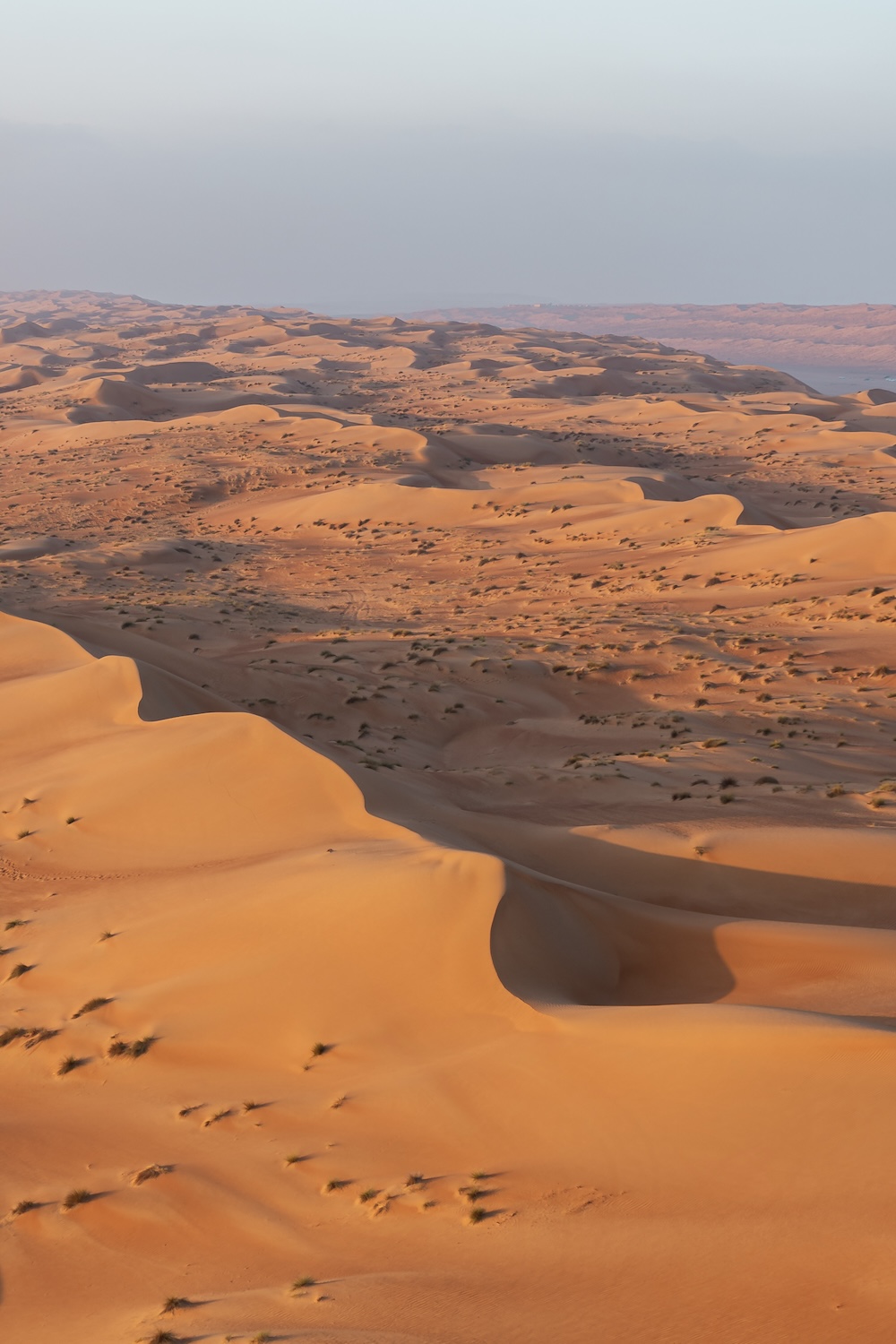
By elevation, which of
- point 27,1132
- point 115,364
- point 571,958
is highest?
point 115,364

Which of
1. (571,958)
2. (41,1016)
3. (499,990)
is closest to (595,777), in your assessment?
(571,958)

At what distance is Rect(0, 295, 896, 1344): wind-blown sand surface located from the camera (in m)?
4.89

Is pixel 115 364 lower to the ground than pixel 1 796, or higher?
higher

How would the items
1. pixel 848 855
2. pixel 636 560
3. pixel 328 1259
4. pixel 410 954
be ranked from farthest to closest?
pixel 636 560
pixel 848 855
pixel 410 954
pixel 328 1259

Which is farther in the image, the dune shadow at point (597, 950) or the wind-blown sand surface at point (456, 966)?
the dune shadow at point (597, 950)

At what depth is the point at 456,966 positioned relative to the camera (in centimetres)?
720

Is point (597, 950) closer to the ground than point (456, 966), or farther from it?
closer to the ground

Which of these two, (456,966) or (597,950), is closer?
(456,966)

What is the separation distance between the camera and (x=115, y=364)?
77938mm

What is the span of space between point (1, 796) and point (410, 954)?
20.2 feet

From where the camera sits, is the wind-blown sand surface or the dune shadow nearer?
the wind-blown sand surface

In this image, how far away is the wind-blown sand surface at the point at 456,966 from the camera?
16.0 ft

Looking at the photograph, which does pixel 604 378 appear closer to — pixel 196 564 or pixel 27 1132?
pixel 196 564

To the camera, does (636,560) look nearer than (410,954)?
No
